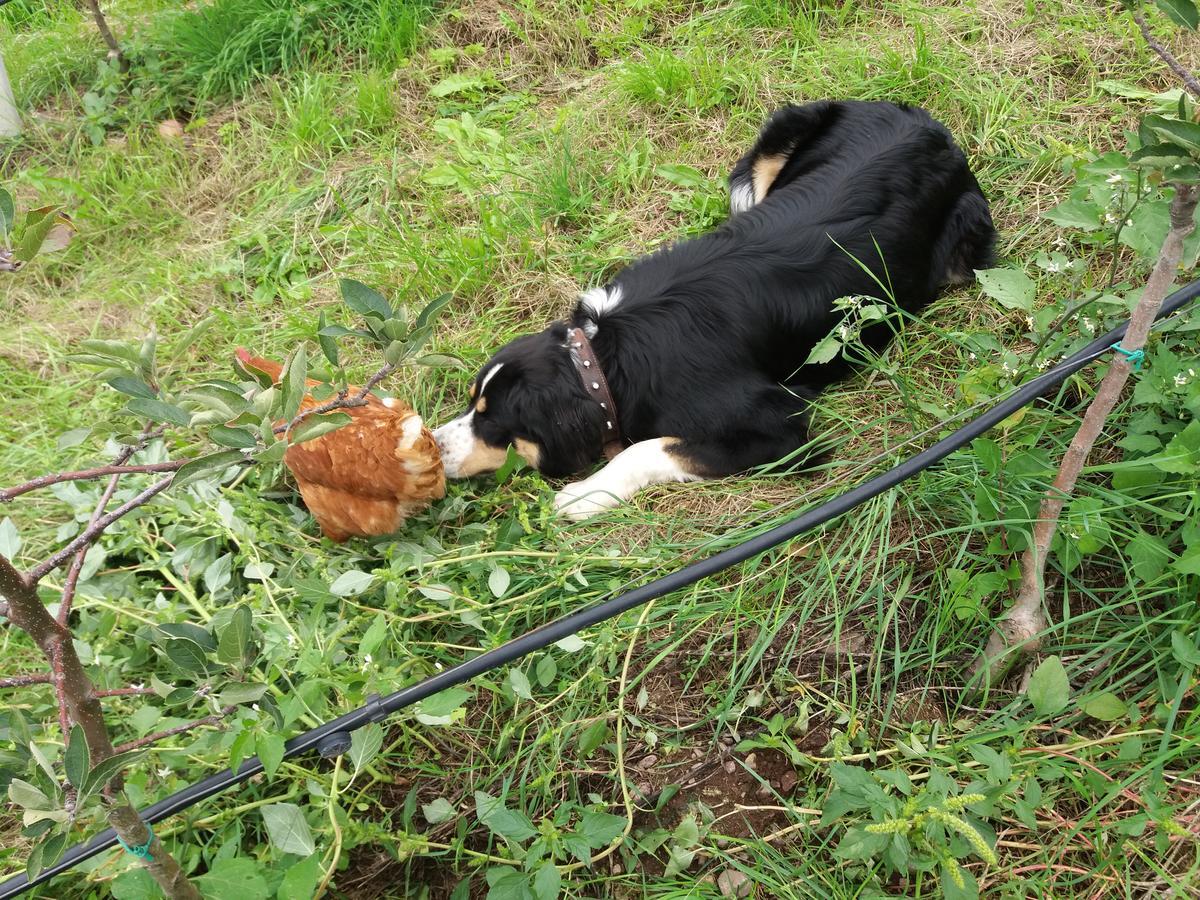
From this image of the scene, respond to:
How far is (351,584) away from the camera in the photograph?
7.07 feet

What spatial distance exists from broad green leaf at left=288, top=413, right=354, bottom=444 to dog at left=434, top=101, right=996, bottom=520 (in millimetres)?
1347

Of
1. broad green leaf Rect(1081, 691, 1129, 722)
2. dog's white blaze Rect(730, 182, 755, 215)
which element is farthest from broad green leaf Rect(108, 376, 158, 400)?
dog's white blaze Rect(730, 182, 755, 215)

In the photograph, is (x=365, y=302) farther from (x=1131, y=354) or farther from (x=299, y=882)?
(x=1131, y=354)

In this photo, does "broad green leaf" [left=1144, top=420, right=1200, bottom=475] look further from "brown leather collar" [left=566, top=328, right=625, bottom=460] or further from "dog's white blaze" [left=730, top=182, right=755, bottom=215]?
"dog's white blaze" [left=730, top=182, right=755, bottom=215]

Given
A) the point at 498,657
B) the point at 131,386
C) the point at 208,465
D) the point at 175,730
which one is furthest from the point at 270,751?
the point at 131,386

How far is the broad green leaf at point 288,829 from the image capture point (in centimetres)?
170

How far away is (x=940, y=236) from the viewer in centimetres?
313

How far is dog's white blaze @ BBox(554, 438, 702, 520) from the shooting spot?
2.81 metres

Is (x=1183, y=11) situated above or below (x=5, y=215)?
below

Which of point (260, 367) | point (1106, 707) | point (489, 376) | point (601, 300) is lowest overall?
point (1106, 707)

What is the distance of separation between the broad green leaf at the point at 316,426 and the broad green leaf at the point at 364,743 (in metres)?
0.63

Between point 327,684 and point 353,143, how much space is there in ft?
10.8

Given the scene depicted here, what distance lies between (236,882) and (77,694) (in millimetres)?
494

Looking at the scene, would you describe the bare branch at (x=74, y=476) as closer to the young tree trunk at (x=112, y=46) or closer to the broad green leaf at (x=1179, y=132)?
the broad green leaf at (x=1179, y=132)
